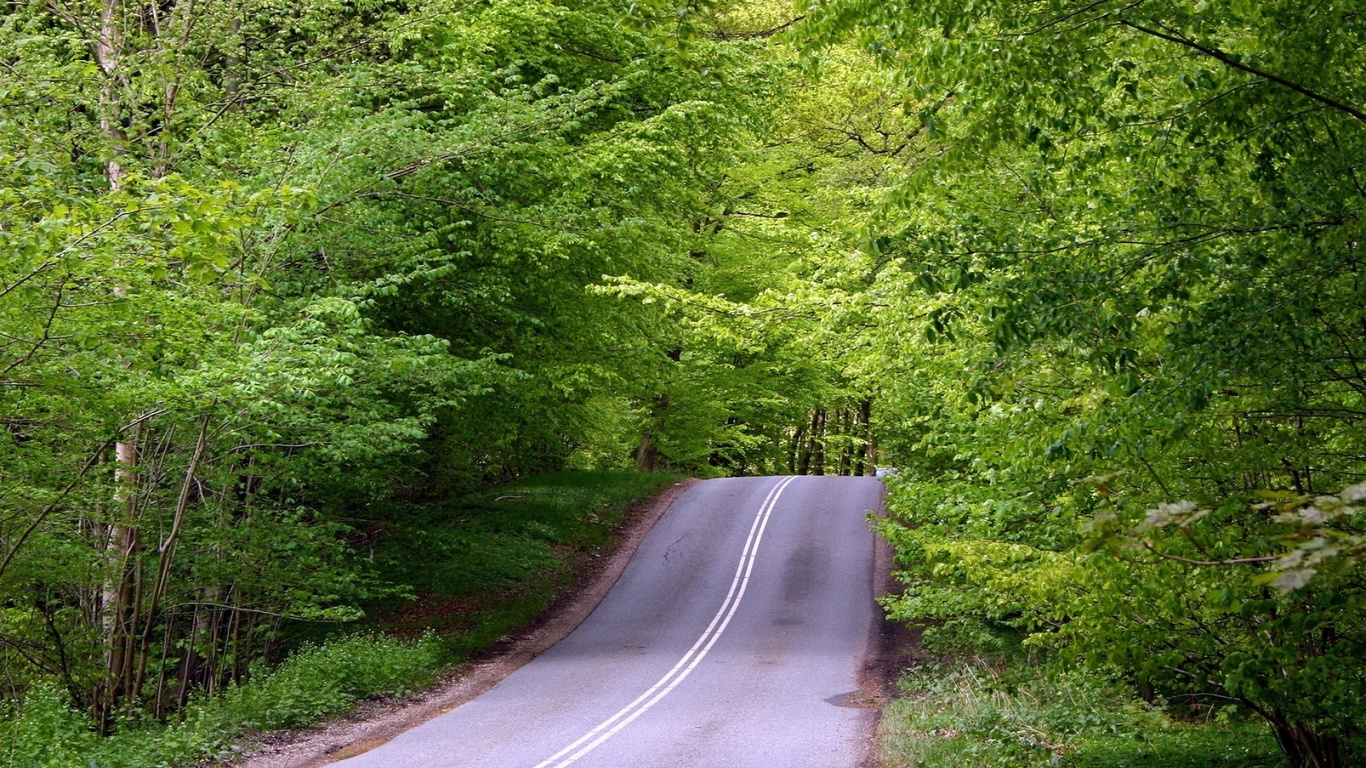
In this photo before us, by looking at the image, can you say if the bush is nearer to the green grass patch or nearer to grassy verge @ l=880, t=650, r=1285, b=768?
the green grass patch

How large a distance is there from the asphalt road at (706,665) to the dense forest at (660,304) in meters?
2.13

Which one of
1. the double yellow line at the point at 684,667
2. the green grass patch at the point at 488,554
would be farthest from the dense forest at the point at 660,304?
the double yellow line at the point at 684,667

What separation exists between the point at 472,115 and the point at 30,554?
316 inches

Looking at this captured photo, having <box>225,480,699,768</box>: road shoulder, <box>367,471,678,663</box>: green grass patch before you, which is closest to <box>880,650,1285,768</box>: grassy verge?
<box>225,480,699,768</box>: road shoulder

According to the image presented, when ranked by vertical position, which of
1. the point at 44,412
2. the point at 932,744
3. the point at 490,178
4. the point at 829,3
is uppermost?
the point at 490,178

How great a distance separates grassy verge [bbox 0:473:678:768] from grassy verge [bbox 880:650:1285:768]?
6714 millimetres

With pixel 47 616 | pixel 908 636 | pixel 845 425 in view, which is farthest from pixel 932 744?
pixel 845 425

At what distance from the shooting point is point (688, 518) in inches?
1034

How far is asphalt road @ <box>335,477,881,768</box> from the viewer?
11.1 meters

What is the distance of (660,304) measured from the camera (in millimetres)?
19891

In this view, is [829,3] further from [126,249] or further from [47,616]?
[47,616]

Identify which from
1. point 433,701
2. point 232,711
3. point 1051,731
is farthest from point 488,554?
point 1051,731

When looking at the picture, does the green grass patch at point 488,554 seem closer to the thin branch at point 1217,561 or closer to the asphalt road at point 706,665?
the asphalt road at point 706,665

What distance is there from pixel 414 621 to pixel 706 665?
17.3ft
